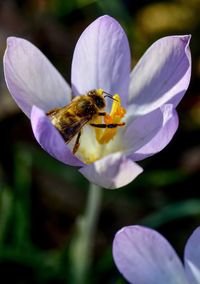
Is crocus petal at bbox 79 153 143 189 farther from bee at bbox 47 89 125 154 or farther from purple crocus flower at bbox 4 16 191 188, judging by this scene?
bee at bbox 47 89 125 154

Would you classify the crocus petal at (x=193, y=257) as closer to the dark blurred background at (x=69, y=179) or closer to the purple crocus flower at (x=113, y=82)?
the purple crocus flower at (x=113, y=82)

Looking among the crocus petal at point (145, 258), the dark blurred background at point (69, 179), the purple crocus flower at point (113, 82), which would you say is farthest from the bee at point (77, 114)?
the dark blurred background at point (69, 179)

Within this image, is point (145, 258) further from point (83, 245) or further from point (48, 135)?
point (83, 245)

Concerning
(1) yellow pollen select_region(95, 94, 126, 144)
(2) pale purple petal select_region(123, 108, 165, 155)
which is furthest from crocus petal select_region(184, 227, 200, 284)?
(1) yellow pollen select_region(95, 94, 126, 144)

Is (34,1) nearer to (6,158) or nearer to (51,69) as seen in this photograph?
(6,158)

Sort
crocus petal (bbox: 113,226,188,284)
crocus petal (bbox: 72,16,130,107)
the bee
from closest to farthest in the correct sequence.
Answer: crocus petal (bbox: 113,226,188,284)
the bee
crocus petal (bbox: 72,16,130,107)

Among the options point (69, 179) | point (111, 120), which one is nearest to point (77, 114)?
point (111, 120)
